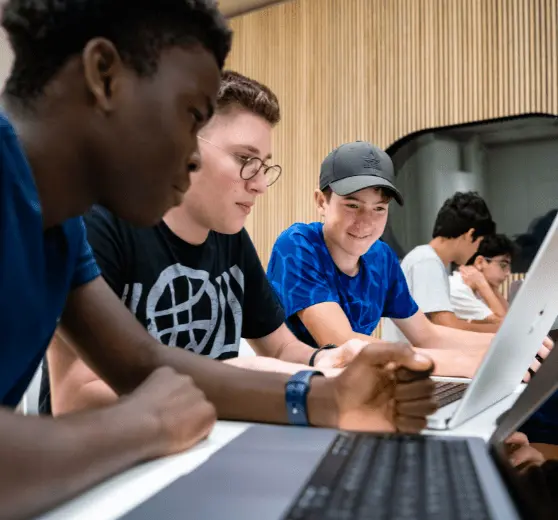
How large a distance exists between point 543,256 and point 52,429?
20.7 inches

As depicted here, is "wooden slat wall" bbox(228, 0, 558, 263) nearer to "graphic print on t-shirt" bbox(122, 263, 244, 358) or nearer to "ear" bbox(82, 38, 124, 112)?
"graphic print on t-shirt" bbox(122, 263, 244, 358)

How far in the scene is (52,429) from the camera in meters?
0.46

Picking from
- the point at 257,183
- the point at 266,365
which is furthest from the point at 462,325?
the point at 266,365

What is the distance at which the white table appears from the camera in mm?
448

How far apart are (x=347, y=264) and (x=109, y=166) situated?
4.73 feet

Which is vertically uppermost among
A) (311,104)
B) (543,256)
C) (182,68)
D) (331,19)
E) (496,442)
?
(331,19)

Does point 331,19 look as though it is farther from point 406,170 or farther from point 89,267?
point 89,267

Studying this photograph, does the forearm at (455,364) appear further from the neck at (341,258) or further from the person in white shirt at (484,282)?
the person in white shirt at (484,282)

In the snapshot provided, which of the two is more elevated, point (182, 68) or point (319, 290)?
point (182, 68)

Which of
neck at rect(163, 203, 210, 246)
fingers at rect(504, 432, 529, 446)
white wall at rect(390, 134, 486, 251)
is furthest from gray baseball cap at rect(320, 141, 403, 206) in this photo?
white wall at rect(390, 134, 486, 251)

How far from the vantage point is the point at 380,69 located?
11.7ft

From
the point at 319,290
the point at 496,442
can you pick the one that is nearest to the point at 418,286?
the point at 319,290

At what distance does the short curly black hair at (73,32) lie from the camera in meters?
0.61

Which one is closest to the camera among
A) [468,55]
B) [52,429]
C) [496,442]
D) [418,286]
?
[52,429]
